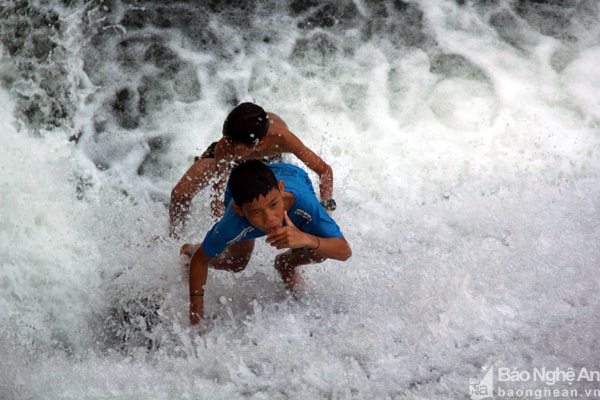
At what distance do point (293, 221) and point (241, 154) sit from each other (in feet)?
2.19

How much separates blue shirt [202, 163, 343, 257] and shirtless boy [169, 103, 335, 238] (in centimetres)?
34

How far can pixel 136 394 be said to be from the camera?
314 centimetres

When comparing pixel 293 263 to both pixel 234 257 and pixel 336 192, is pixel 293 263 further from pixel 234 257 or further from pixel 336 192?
pixel 336 192

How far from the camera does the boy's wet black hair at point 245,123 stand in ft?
10.5

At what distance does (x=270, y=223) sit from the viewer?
264 centimetres

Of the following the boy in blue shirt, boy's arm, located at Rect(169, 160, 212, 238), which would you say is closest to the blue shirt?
the boy in blue shirt

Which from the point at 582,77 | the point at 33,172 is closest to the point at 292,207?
the point at 33,172

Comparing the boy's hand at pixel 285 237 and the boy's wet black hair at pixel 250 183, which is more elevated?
the boy's wet black hair at pixel 250 183

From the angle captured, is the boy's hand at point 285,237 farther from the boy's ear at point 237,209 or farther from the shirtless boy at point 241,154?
the shirtless boy at point 241,154

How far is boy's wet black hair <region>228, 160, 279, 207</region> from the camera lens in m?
2.59

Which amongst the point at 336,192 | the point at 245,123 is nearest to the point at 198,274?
the point at 245,123

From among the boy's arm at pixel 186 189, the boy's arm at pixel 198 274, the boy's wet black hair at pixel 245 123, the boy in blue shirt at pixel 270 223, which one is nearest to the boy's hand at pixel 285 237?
the boy in blue shirt at pixel 270 223

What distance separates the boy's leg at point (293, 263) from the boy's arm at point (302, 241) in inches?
11.3

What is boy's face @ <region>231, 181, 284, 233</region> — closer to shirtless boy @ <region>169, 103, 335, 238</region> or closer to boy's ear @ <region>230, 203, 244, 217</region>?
boy's ear @ <region>230, 203, 244, 217</region>
